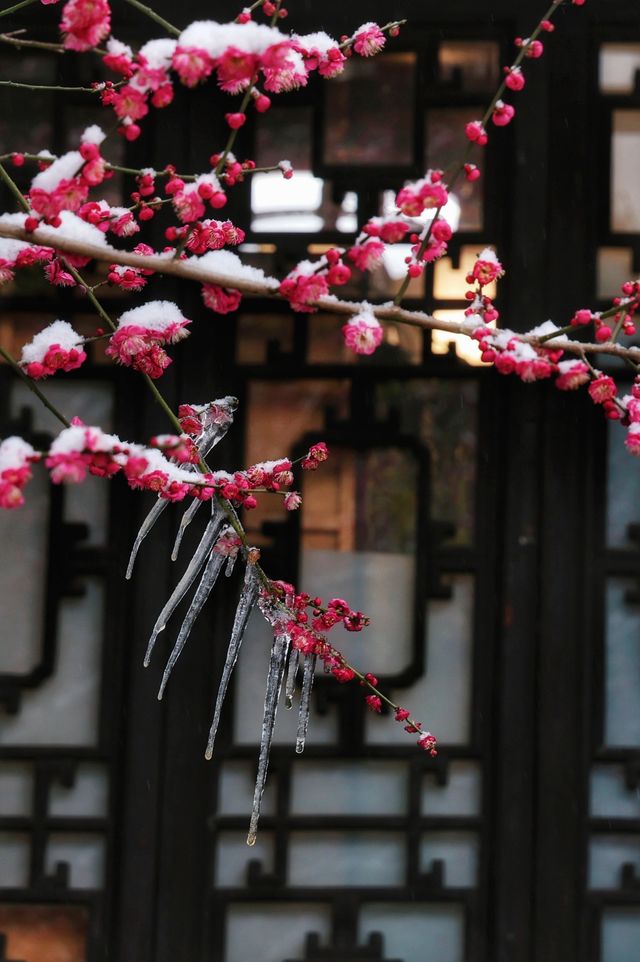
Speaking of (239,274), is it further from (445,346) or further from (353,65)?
(353,65)

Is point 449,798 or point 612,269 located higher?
point 612,269

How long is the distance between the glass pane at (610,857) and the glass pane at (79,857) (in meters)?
1.26

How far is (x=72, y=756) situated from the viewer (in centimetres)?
290

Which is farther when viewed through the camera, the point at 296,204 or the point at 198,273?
the point at 296,204

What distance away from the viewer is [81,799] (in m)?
2.92

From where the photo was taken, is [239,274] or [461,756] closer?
[239,274]

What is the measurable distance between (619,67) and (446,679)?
1.67 m

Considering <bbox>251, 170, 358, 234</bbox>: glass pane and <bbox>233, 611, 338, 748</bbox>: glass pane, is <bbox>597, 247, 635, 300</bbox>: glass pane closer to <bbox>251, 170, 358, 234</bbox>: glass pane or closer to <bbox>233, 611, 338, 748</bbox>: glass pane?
<bbox>251, 170, 358, 234</bbox>: glass pane

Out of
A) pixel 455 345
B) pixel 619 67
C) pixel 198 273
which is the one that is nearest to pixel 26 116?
Answer: pixel 455 345

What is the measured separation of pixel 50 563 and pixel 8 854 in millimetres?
762

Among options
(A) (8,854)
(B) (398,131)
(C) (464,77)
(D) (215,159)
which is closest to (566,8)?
(C) (464,77)

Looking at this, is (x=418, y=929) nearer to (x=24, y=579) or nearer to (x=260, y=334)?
(x=24, y=579)

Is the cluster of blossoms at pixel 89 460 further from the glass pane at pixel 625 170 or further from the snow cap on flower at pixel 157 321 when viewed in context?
the glass pane at pixel 625 170

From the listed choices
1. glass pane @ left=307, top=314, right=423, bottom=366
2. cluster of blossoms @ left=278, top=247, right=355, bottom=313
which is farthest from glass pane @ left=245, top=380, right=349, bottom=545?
cluster of blossoms @ left=278, top=247, right=355, bottom=313
